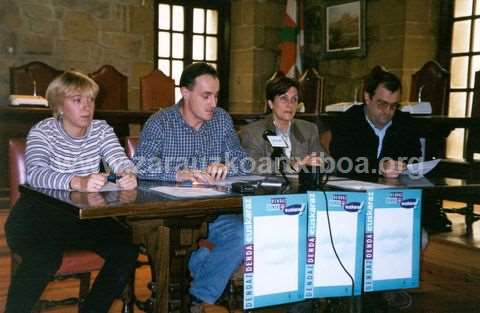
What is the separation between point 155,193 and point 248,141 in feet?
3.35

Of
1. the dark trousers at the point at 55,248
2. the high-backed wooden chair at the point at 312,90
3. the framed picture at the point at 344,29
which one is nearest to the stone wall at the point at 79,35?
the high-backed wooden chair at the point at 312,90

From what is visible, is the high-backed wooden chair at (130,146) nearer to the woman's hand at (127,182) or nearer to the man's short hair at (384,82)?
the woman's hand at (127,182)

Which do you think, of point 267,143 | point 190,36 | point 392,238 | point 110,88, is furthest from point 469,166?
point 190,36

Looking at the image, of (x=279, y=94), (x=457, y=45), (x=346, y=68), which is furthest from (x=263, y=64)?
(x=279, y=94)

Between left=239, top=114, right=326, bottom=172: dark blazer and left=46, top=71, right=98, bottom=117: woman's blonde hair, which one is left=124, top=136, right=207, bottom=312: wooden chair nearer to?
left=46, top=71, right=98, bottom=117: woman's blonde hair

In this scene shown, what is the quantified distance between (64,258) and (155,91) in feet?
Result: 10.7

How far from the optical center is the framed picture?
6.06 m

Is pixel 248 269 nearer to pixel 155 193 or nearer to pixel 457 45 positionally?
pixel 155 193

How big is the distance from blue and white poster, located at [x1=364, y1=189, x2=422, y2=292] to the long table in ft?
1.73

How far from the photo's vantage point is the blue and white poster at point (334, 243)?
6.05 ft

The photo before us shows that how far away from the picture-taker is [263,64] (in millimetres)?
6832

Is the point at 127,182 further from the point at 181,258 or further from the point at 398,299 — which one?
the point at 398,299

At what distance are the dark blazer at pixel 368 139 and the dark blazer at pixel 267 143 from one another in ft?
0.36

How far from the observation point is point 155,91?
500 cm
